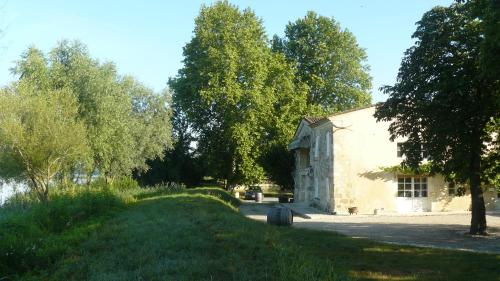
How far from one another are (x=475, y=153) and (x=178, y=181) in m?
35.2

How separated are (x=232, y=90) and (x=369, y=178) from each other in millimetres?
15574

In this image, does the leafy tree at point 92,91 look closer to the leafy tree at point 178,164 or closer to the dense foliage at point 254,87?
the dense foliage at point 254,87

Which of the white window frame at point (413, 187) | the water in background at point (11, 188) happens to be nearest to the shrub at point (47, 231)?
the water in background at point (11, 188)

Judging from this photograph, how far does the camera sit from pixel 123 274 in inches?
267

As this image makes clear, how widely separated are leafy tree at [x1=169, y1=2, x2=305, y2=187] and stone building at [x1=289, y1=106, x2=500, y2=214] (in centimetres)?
1142

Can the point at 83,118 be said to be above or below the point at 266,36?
below

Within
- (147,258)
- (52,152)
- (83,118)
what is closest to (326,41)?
(83,118)

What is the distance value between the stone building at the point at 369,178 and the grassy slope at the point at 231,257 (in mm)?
14423

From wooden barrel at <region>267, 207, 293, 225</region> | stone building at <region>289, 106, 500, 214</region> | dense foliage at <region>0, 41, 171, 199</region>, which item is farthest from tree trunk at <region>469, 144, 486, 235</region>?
dense foliage at <region>0, 41, 171, 199</region>

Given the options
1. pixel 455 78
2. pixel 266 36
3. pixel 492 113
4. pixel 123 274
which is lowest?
pixel 123 274

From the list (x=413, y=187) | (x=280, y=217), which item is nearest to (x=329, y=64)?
(x=413, y=187)

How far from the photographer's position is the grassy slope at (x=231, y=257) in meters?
6.81

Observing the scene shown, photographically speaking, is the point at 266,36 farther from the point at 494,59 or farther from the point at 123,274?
the point at 123,274

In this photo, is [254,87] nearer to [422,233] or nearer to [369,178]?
[369,178]
